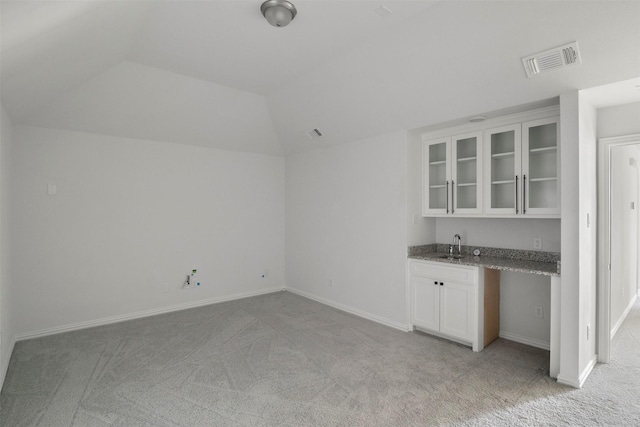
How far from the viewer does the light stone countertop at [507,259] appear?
9.67 feet

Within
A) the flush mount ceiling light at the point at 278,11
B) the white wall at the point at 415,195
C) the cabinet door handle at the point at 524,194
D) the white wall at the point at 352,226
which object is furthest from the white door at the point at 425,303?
the flush mount ceiling light at the point at 278,11

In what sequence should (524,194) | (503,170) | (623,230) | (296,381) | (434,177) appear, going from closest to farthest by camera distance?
1. (296,381)
2. (524,194)
3. (503,170)
4. (623,230)
5. (434,177)

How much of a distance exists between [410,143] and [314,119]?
4.34ft

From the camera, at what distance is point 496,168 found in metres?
3.49

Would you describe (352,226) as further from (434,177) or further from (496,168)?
(496,168)

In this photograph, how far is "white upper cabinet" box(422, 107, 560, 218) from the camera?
3.10m

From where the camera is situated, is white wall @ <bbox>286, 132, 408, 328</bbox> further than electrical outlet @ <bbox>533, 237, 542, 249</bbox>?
Yes

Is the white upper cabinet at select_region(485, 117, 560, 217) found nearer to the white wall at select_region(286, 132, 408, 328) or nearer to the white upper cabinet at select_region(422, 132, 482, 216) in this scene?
the white upper cabinet at select_region(422, 132, 482, 216)

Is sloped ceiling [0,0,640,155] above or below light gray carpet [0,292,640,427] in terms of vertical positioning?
above

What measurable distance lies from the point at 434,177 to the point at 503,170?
792mm

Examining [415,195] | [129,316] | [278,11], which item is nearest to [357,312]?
[415,195]

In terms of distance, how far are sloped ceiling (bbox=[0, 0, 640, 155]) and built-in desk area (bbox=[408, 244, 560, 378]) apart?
152 centimetres

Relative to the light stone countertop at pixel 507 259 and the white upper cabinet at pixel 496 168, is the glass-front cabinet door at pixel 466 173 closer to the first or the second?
the white upper cabinet at pixel 496 168

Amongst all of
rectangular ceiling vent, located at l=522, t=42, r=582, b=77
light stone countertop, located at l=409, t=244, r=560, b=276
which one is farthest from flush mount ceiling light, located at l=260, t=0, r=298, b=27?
light stone countertop, located at l=409, t=244, r=560, b=276
